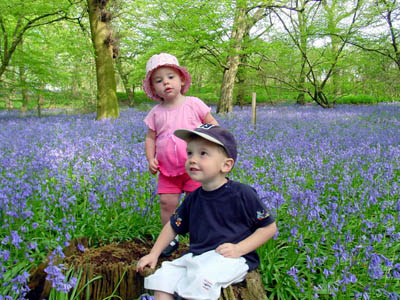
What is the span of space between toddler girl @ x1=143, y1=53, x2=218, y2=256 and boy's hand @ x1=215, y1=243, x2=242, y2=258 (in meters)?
0.77

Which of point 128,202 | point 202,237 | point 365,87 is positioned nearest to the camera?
point 202,237

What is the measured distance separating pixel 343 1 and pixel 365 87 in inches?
216

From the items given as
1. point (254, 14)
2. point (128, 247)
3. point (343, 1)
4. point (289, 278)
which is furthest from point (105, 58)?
point (343, 1)

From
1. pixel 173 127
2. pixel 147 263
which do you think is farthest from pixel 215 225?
pixel 173 127

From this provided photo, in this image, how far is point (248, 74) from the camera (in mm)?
17750

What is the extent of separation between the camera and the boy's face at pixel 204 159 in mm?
1773

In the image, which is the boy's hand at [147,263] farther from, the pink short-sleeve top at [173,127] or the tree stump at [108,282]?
the pink short-sleeve top at [173,127]

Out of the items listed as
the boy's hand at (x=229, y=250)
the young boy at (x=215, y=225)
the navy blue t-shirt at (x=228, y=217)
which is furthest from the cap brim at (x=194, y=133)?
the boy's hand at (x=229, y=250)

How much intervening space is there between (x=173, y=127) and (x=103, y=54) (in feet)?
30.7

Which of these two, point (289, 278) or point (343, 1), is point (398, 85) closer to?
point (343, 1)

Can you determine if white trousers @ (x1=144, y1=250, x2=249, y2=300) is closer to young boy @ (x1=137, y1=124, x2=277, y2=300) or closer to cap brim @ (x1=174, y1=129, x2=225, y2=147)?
young boy @ (x1=137, y1=124, x2=277, y2=300)

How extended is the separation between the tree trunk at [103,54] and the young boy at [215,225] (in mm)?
9754

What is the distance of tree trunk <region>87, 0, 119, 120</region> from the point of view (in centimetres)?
1077

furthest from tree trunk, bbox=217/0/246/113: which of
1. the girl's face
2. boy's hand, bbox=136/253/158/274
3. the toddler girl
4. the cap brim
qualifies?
boy's hand, bbox=136/253/158/274
